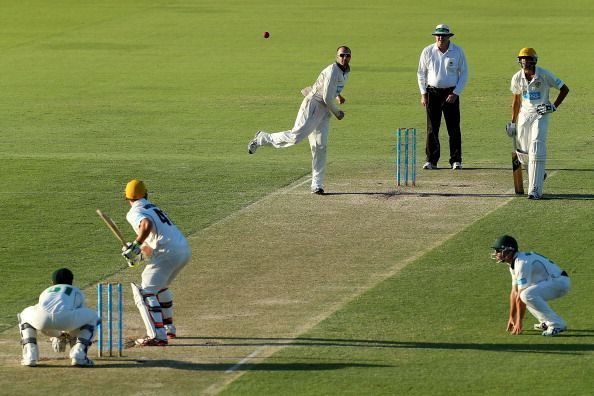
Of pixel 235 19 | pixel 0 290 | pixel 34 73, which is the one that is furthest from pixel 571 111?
pixel 235 19

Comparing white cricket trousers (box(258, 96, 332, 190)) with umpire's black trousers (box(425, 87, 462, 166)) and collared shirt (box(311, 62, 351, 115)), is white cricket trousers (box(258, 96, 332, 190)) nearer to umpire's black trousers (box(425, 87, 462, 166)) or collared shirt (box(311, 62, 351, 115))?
collared shirt (box(311, 62, 351, 115))

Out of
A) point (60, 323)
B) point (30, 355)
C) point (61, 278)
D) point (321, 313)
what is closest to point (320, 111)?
point (321, 313)

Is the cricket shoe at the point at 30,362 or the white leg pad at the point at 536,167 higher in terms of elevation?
the white leg pad at the point at 536,167

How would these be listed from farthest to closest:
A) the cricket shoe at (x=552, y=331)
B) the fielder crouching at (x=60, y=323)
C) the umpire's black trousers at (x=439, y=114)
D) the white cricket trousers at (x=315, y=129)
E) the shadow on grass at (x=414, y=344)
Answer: the umpire's black trousers at (x=439, y=114)
the white cricket trousers at (x=315, y=129)
the cricket shoe at (x=552, y=331)
the shadow on grass at (x=414, y=344)
the fielder crouching at (x=60, y=323)

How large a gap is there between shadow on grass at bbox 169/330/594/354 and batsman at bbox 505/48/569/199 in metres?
6.45

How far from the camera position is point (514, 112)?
20.8 meters

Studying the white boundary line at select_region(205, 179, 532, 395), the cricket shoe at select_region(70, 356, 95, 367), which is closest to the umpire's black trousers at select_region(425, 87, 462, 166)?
the white boundary line at select_region(205, 179, 532, 395)

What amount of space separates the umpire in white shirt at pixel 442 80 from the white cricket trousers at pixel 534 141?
6.70 ft

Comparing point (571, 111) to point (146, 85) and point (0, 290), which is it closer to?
point (146, 85)

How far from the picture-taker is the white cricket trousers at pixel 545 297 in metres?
14.3

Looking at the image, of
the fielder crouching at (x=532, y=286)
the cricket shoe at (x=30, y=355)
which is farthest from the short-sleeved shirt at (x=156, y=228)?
the fielder crouching at (x=532, y=286)

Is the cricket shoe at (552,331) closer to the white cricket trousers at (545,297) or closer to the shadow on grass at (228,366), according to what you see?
the white cricket trousers at (545,297)

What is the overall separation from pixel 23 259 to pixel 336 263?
3662mm

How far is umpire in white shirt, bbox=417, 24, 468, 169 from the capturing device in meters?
22.9
